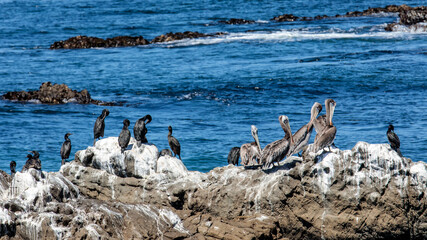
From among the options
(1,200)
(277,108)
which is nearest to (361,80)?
(277,108)

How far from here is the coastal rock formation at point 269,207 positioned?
450 inches

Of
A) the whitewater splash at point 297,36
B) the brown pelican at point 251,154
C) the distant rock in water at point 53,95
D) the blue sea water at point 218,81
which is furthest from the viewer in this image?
the whitewater splash at point 297,36

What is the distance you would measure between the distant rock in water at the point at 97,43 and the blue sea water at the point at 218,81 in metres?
1.26

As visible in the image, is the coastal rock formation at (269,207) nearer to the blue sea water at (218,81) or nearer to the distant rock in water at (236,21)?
the blue sea water at (218,81)

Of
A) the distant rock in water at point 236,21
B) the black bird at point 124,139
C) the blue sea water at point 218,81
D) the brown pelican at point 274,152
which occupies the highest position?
the distant rock in water at point 236,21

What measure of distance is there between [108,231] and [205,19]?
160 ft

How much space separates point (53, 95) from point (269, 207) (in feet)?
68.5

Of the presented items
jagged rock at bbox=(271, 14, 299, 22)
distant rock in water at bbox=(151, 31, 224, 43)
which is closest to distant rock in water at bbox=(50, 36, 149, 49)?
distant rock in water at bbox=(151, 31, 224, 43)

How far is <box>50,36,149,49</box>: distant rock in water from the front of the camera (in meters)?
46.6

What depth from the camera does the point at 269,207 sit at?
1189 cm

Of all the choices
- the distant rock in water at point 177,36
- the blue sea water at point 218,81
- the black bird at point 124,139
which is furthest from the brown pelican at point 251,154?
the distant rock in water at point 177,36

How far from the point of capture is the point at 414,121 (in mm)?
24812

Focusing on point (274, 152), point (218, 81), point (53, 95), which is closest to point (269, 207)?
point (274, 152)

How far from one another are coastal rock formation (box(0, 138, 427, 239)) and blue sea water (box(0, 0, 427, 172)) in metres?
8.07
